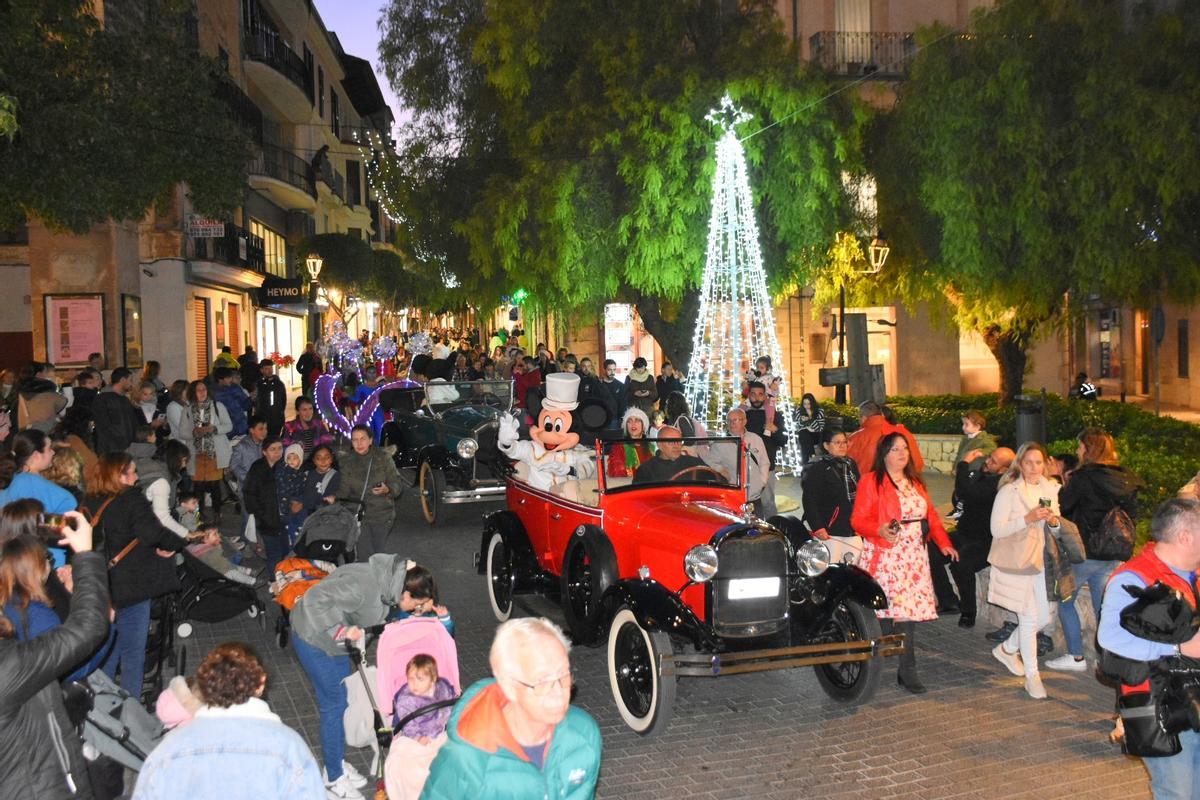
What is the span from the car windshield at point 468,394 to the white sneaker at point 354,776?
9.81 meters

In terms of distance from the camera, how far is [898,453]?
24.3 feet

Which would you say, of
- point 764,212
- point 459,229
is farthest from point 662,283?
point 459,229

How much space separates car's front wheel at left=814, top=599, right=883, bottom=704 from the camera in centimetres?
705

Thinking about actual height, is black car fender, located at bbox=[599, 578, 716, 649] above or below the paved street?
above

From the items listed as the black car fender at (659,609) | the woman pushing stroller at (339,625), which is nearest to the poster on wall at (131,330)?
the black car fender at (659,609)

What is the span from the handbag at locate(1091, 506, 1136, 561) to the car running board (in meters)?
1.58

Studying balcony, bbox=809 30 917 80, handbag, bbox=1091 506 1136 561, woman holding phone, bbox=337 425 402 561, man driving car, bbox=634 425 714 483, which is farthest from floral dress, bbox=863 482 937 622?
balcony, bbox=809 30 917 80

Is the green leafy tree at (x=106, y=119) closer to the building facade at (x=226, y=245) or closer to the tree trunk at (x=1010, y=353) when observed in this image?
the building facade at (x=226, y=245)

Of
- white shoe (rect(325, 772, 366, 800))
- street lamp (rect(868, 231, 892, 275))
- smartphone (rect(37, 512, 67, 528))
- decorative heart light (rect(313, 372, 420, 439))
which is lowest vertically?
white shoe (rect(325, 772, 366, 800))

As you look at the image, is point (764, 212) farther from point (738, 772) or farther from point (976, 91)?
point (738, 772)

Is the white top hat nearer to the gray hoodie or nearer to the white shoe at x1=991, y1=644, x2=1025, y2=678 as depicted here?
the gray hoodie

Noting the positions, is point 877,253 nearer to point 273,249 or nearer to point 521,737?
point 521,737

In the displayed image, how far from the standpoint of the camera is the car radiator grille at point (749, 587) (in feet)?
22.9

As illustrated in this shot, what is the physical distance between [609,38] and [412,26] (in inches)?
204
